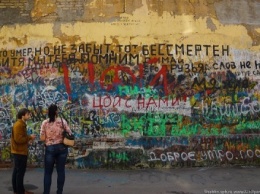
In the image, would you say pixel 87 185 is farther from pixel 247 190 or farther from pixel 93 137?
pixel 247 190

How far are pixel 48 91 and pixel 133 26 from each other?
8.37 feet

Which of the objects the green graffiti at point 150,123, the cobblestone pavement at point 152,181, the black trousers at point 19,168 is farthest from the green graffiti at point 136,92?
the black trousers at point 19,168

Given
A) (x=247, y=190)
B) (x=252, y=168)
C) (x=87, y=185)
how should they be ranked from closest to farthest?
(x=247, y=190)
(x=87, y=185)
(x=252, y=168)

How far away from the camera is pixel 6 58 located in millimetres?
8633

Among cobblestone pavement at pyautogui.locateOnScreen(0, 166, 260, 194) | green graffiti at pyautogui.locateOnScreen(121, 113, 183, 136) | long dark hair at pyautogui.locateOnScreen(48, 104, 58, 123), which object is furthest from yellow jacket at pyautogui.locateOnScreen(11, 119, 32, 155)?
green graffiti at pyautogui.locateOnScreen(121, 113, 183, 136)

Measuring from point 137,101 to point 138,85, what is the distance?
382 millimetres

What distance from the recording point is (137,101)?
8547 mm

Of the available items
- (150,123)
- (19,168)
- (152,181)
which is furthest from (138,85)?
(19,168)

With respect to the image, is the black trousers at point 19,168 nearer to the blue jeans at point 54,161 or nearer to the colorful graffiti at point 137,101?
the blue jeans at point 54,161

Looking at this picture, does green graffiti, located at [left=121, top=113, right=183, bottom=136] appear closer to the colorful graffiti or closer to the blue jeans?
the colorful graffiti

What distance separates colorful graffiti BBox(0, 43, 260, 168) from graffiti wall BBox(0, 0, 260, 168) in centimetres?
2

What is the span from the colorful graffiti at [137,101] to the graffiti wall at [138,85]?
0.02m

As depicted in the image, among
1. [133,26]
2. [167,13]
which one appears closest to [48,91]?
[133,26]

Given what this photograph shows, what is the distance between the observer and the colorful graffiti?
27.9 ft
